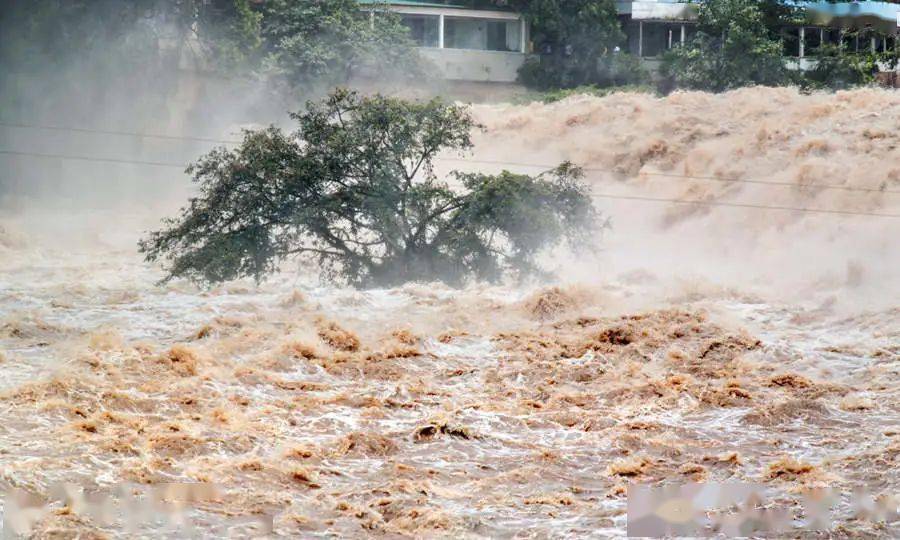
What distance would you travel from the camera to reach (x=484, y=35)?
5431 centimetres

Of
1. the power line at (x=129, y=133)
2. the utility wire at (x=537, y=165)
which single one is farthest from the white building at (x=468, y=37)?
the utility wire at (x=537, y=165)

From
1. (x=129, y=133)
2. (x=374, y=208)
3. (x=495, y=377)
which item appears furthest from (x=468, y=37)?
(x=495, y=377)

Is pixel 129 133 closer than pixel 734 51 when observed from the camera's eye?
Yes

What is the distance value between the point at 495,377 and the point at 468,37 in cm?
3282

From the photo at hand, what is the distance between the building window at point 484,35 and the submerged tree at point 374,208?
23.1 m

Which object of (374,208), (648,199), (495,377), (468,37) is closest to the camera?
(495,377)

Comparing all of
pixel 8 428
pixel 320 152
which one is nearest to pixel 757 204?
pixel 320 152

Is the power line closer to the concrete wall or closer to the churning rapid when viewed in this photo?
the concrete wall

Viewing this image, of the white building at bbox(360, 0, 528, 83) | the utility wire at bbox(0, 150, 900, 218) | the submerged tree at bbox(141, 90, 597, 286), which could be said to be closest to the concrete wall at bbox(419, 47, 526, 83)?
the white building at bbox(360, 0, 528, 83)

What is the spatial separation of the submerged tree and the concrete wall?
21575mm

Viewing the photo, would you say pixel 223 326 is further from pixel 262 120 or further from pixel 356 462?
pixel 262 120

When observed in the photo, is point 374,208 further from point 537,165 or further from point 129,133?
point 129,133

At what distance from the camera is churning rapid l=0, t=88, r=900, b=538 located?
16.6 metres

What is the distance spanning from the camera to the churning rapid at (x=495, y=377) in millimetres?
16578
